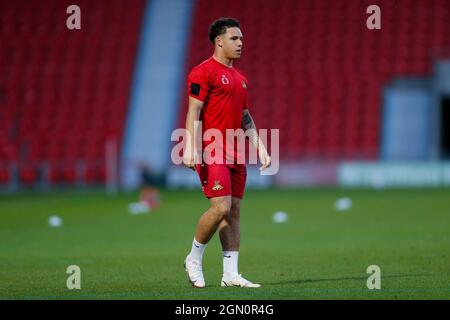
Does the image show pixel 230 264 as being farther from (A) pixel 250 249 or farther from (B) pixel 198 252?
(A) pixel 250 249

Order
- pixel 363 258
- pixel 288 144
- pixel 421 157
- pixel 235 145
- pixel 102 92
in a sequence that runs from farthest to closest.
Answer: pixel 102 92, pixel 288 144, pixel 421 157, pixel 363 258, pixel 235 145

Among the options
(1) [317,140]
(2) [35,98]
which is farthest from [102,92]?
(1) [317,140]

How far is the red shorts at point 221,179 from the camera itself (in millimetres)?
8711

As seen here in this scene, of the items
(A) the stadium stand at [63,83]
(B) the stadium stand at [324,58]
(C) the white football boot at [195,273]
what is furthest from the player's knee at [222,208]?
(B) the stadium stand at [324,58]

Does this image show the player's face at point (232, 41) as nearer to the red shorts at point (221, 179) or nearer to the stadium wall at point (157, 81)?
the red shorts at point (221, 179)

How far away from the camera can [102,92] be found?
33.9 metres

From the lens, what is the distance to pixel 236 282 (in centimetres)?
882

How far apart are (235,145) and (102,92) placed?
83.6 feet

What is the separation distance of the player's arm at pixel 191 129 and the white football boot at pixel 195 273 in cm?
91

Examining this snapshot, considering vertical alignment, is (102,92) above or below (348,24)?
below

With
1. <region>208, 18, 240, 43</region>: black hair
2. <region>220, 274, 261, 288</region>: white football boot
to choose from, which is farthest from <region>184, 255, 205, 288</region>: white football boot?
<region>208, 18, 240, 43</region>: black hair

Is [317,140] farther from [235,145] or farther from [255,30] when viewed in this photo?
[235,145]

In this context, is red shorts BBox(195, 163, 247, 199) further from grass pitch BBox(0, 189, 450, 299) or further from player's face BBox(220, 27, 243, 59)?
player's face BBox(220, 27, 243, 59)

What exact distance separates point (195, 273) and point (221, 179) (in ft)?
2.88
